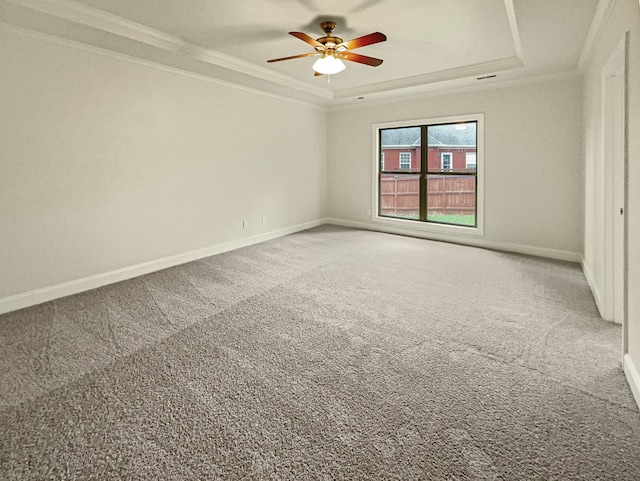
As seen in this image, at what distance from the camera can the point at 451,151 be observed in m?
6.02

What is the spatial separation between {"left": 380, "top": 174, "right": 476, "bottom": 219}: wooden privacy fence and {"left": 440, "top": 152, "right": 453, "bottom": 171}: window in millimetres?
177

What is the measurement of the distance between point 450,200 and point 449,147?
1.07m

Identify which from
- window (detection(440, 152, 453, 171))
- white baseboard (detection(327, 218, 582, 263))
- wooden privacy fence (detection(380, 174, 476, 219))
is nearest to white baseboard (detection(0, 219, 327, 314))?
white baseboard (detection(327, 218, 582, 263))

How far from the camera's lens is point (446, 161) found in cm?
616

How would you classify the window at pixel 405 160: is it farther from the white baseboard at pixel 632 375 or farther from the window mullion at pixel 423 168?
the white baseboard at pixel 632 375

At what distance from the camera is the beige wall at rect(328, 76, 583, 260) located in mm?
4637

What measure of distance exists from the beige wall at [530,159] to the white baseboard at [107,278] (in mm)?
3736

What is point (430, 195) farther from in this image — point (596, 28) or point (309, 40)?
point (309, 40)

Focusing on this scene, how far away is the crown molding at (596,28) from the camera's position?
2688mm

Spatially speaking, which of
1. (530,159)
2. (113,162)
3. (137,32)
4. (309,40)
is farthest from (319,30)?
(530,159)

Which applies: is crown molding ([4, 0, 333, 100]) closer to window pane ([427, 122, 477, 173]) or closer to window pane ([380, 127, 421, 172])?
window pane ([380, 127, 421, 172])

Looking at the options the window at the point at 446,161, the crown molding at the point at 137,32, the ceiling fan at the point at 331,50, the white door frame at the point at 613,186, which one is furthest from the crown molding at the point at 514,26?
the crown molding at the point at 137,32

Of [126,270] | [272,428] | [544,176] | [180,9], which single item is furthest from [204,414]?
[544,176]

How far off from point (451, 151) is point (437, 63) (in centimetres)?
175
